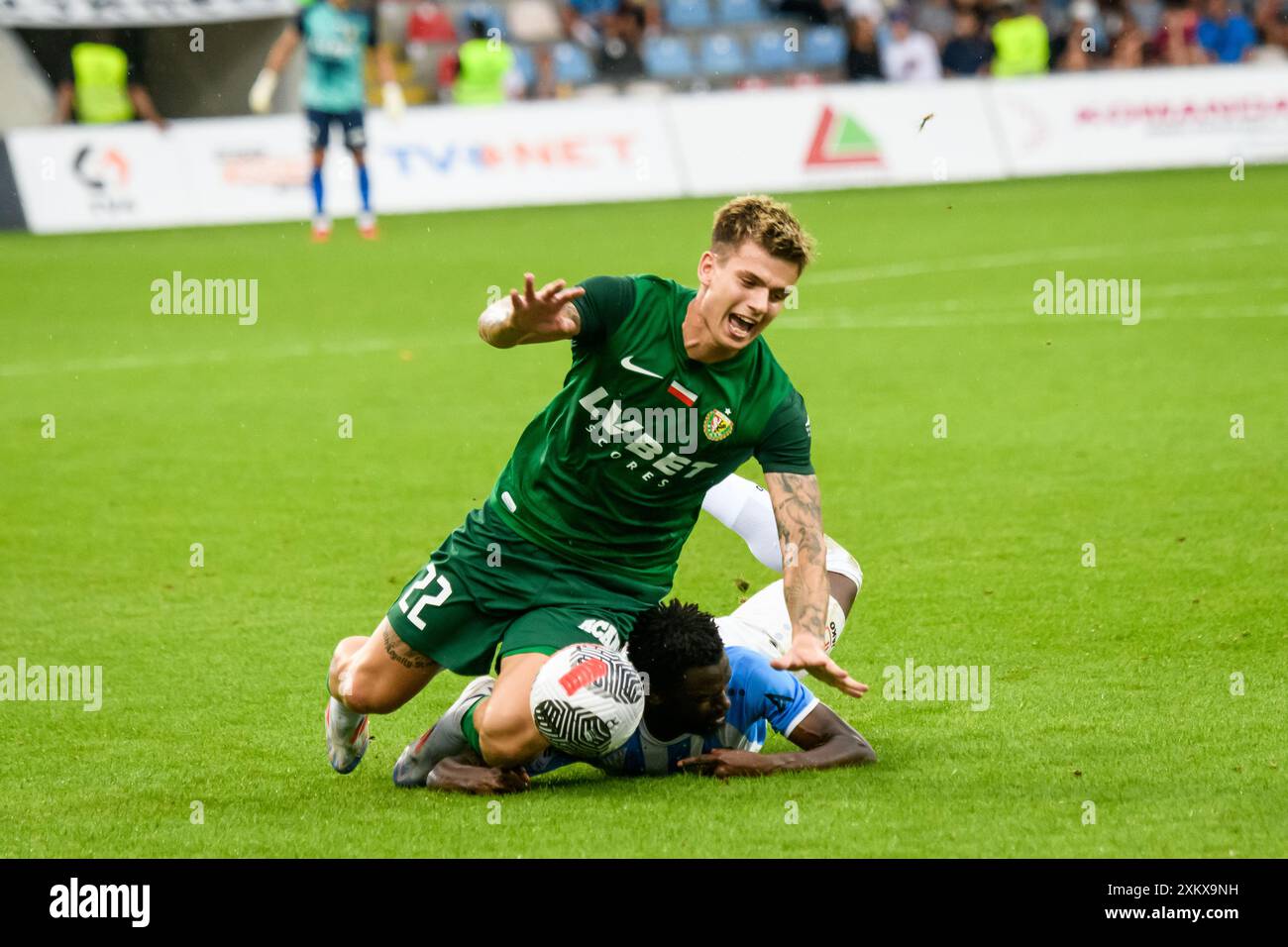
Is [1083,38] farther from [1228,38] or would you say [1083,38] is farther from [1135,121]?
[1228,38]

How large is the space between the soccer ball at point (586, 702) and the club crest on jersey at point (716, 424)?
0.71m

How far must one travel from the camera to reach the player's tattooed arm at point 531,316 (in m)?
4.87

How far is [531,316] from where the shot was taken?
16.2 ft

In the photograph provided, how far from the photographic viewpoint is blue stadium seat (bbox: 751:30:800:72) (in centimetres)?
2948

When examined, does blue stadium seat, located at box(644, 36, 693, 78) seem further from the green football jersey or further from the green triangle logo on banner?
the green football jersey

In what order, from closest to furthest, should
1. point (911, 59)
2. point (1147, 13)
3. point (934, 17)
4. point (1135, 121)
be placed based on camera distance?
1. point (1135, 121)
2. point (911, 59)
3. point (1147, 13)
4. point (934, 17)

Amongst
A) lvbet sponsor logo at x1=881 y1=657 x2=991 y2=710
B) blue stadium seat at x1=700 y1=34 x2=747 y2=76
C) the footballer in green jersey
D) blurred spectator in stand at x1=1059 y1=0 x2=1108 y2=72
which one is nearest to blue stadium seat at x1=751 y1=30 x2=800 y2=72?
Answer: blue stadium seat at x1=700 y1=34 x2=747 y2=76

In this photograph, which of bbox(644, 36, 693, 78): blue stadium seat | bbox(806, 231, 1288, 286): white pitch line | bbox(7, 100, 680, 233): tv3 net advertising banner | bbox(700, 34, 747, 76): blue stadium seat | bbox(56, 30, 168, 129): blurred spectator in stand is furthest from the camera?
bbox(700, 34, 747, 76): blue stadium seat

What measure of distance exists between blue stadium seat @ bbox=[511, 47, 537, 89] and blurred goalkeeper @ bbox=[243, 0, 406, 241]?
738 cm

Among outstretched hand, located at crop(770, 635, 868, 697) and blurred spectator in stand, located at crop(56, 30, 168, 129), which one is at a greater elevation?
blurred spectator in stand, located at crop(56, 30, 168, 129)

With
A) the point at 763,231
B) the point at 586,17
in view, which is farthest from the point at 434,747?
the point at 586,17

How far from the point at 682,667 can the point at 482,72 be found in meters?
21.5

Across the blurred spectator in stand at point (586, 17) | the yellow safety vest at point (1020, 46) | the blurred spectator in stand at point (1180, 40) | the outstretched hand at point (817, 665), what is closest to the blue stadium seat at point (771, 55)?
the blurred spectator in stand at point (586, 17)
